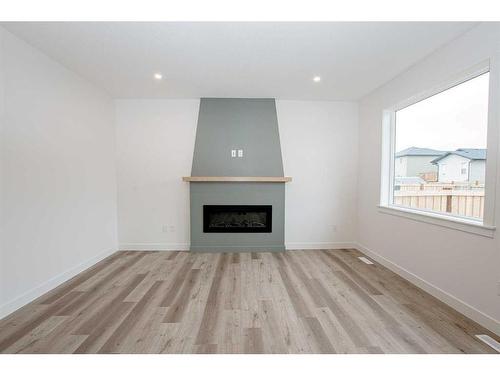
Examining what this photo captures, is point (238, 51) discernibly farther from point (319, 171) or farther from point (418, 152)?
point (418, 152)

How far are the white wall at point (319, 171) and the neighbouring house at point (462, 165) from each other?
1.54m

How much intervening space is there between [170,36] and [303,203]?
311 cm

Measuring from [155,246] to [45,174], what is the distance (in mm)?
1971

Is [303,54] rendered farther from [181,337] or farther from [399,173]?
[181,337]

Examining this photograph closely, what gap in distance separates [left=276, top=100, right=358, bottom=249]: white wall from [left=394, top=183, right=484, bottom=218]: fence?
1004 millimetres

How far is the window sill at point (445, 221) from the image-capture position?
1853mm

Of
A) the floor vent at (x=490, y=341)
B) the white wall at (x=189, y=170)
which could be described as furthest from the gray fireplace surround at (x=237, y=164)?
the floor vent at (x=490, y=341)

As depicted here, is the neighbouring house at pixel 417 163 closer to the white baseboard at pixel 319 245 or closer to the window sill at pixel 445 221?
the window sill at pixel 445 221

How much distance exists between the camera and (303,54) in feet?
7.79

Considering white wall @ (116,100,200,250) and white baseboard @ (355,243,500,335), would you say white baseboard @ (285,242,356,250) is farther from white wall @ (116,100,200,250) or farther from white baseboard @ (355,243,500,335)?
white wall @ (116,100,200,250)

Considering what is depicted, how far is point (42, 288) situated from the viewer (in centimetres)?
238

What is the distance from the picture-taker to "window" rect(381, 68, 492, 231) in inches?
80.1

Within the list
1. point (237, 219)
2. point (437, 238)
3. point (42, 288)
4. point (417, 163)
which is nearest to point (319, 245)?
point (237, 219)

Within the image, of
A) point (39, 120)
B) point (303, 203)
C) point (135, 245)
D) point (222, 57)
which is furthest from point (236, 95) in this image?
point (135, 245)
